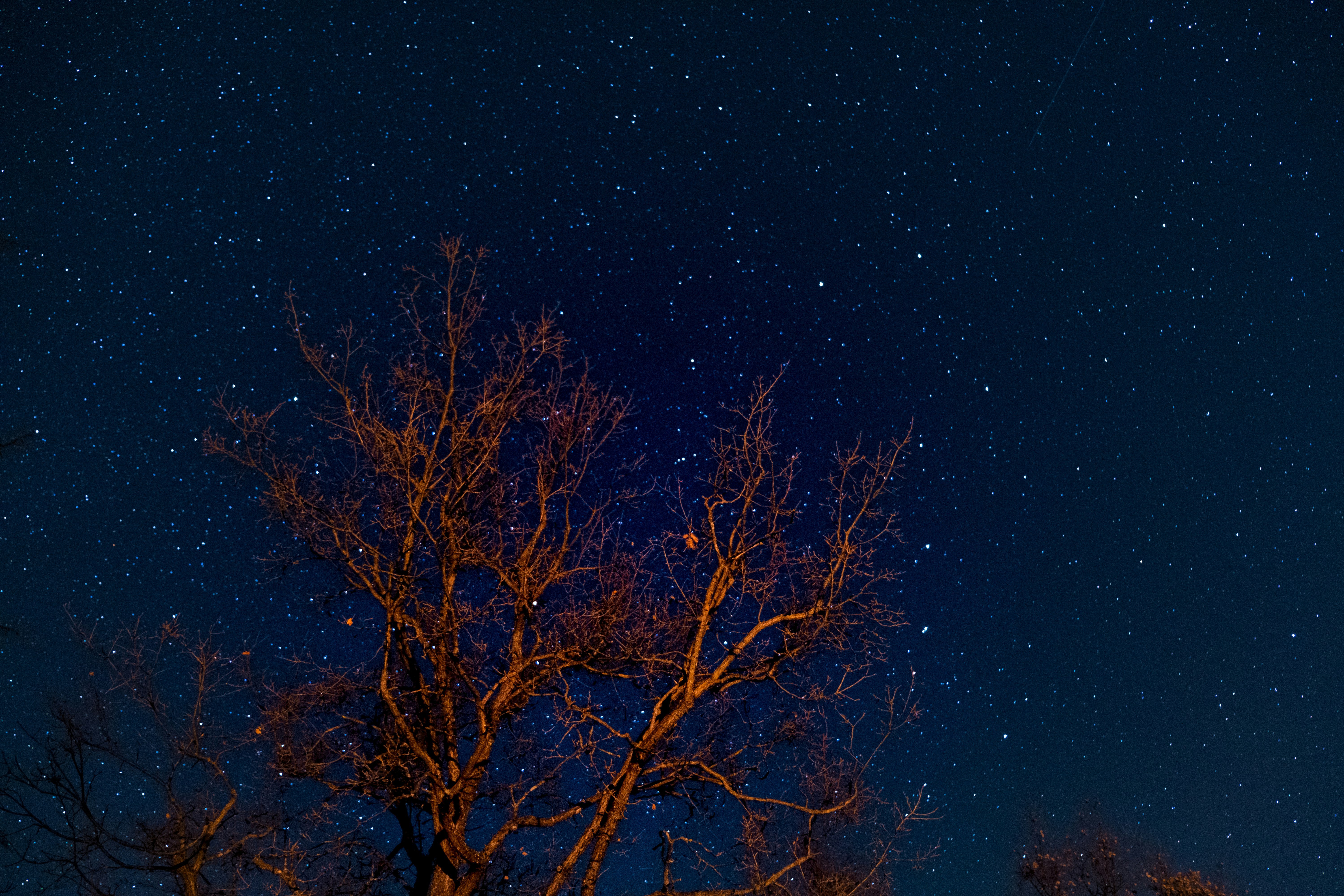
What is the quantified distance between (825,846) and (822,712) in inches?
256

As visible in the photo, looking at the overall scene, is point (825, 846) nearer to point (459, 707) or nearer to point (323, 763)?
point (459, 707)

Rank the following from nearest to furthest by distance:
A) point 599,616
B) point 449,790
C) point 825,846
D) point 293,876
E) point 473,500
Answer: point 449,790 < point 293,876 < point 599,616 < point 473,500 < point 825,846

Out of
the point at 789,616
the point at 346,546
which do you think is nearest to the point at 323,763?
the point at 346,546

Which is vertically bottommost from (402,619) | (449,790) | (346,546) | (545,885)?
(545,885)

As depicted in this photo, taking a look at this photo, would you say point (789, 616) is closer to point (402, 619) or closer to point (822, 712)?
point (822, 712)

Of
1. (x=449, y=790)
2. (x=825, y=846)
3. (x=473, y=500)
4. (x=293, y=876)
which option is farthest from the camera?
(x=825, y=846)

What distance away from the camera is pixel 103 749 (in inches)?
316

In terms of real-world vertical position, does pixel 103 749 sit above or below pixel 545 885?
above

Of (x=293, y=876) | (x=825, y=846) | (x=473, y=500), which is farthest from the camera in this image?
(x=825, y=846)

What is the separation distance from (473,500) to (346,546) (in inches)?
53.4

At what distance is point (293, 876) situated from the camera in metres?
7.42

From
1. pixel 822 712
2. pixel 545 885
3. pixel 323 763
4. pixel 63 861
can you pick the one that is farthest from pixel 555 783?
pixel 63 861

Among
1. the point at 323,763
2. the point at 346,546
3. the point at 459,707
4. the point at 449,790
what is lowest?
the point at 449,790

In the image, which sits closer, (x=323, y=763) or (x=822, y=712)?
(x=323, y=763)
